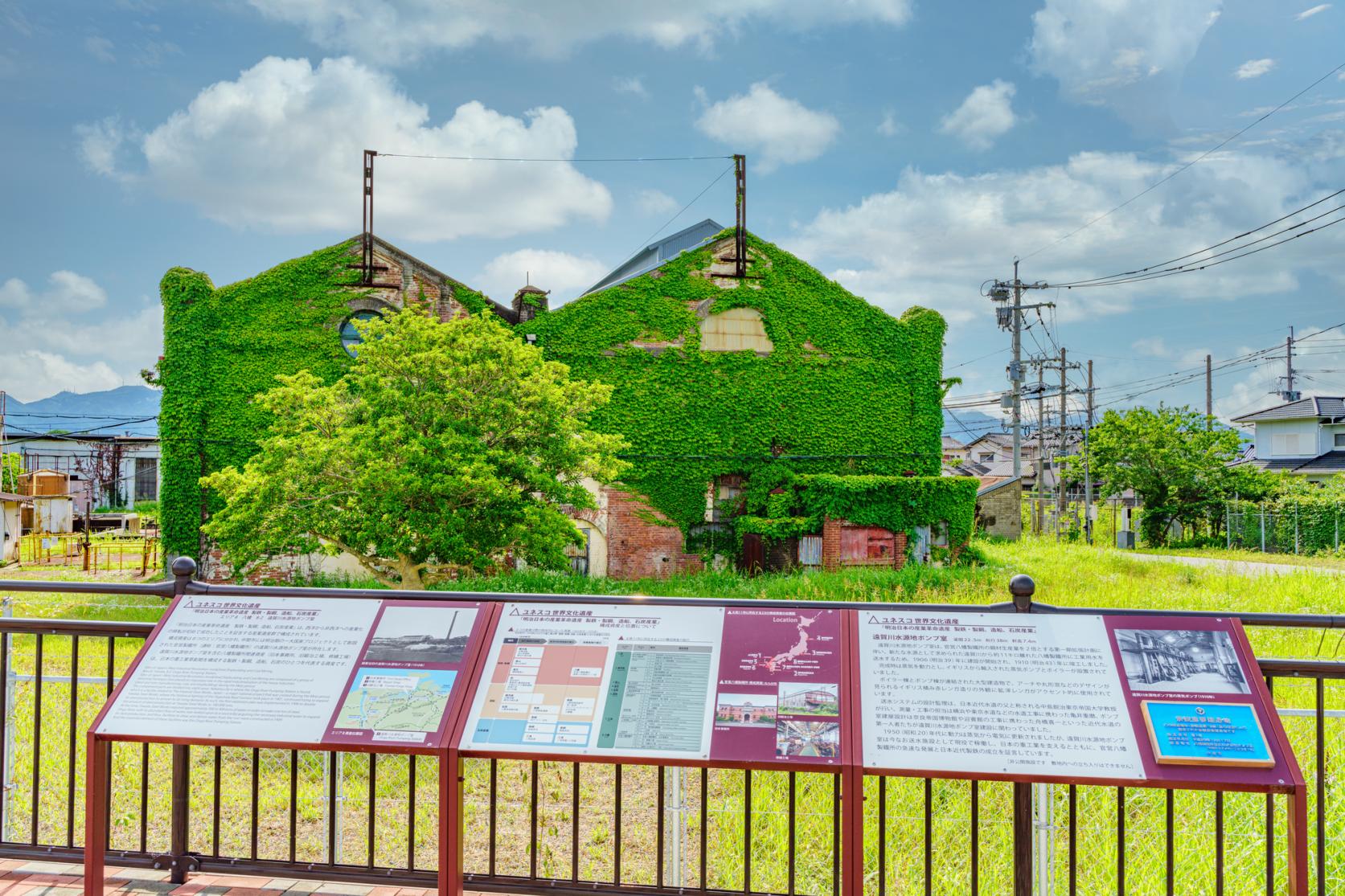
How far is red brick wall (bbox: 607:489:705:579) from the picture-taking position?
23.7 meters

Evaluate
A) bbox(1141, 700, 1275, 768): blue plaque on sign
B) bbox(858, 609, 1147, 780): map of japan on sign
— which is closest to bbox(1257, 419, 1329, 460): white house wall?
bbox(1141, 700, 1275, 768): blue plaque on sign

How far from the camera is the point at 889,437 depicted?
80.9 ft

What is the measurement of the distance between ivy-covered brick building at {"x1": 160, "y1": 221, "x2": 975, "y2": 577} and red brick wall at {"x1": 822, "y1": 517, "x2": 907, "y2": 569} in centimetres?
104

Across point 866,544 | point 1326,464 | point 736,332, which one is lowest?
point 866,544

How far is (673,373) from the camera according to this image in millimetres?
24219

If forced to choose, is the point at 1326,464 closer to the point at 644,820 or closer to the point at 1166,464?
the point at 1166,464

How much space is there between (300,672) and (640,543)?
2015 centimetres

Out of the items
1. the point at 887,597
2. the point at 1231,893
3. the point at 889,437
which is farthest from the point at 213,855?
the point at 889,437

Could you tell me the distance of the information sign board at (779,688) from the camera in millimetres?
3252

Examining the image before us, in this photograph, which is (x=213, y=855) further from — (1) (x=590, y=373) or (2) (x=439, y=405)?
(1) (x=590, y=373)

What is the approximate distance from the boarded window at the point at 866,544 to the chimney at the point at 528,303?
Answer: 1010 centimetres

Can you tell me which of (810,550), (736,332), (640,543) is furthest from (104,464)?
(810,550)

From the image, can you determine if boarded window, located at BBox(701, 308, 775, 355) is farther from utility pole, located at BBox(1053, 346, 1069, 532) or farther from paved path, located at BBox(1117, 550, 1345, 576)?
utility pole, located at BBox(1053, 346, 1069, 532)

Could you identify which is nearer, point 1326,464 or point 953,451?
point 1326,464
